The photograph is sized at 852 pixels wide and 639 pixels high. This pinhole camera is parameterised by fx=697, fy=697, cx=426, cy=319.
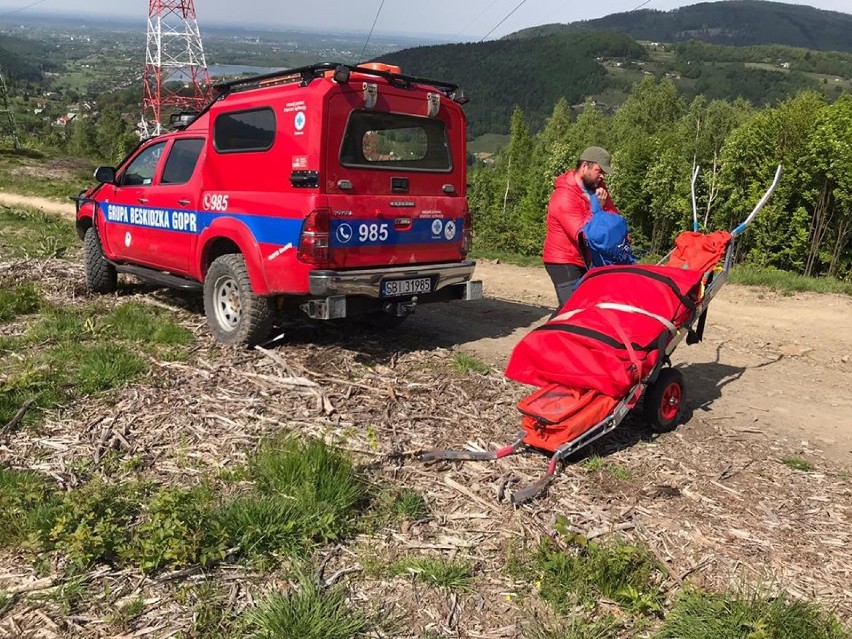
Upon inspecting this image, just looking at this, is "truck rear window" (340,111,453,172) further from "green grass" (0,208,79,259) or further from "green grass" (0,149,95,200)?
"green grass" (0,149,95,200)

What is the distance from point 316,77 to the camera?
5871mm

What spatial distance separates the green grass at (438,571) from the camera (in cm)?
321

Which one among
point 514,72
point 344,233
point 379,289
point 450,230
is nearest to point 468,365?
point 379,289

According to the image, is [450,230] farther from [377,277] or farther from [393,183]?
[377,277]

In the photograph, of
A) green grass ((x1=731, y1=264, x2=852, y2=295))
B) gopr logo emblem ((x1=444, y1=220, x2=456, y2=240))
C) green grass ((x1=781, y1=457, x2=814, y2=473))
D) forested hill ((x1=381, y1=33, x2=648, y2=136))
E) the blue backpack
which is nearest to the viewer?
green grass ((x1=781, y1=457, x2=814, y2=473))

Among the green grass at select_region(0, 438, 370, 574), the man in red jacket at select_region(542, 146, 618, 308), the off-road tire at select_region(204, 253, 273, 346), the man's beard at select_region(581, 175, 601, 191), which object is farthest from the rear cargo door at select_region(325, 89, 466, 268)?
the green grass at select_region(0, 438, 370, 574)

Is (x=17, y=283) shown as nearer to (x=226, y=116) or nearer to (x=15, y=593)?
(x=226, y=116)

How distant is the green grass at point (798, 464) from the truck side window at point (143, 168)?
676 cm

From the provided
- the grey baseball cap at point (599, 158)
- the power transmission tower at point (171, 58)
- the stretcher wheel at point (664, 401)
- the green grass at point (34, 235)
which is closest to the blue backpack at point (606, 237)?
the grey baseball cap at point (599, 158)

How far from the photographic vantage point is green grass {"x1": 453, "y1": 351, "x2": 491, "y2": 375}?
638 cm

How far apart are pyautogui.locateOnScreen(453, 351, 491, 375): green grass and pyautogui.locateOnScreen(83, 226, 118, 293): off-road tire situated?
15.9ft

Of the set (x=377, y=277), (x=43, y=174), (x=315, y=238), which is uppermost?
(x=315, y=238)

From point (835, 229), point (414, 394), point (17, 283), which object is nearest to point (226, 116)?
point (414, 394)

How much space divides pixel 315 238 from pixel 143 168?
3.47 metres
